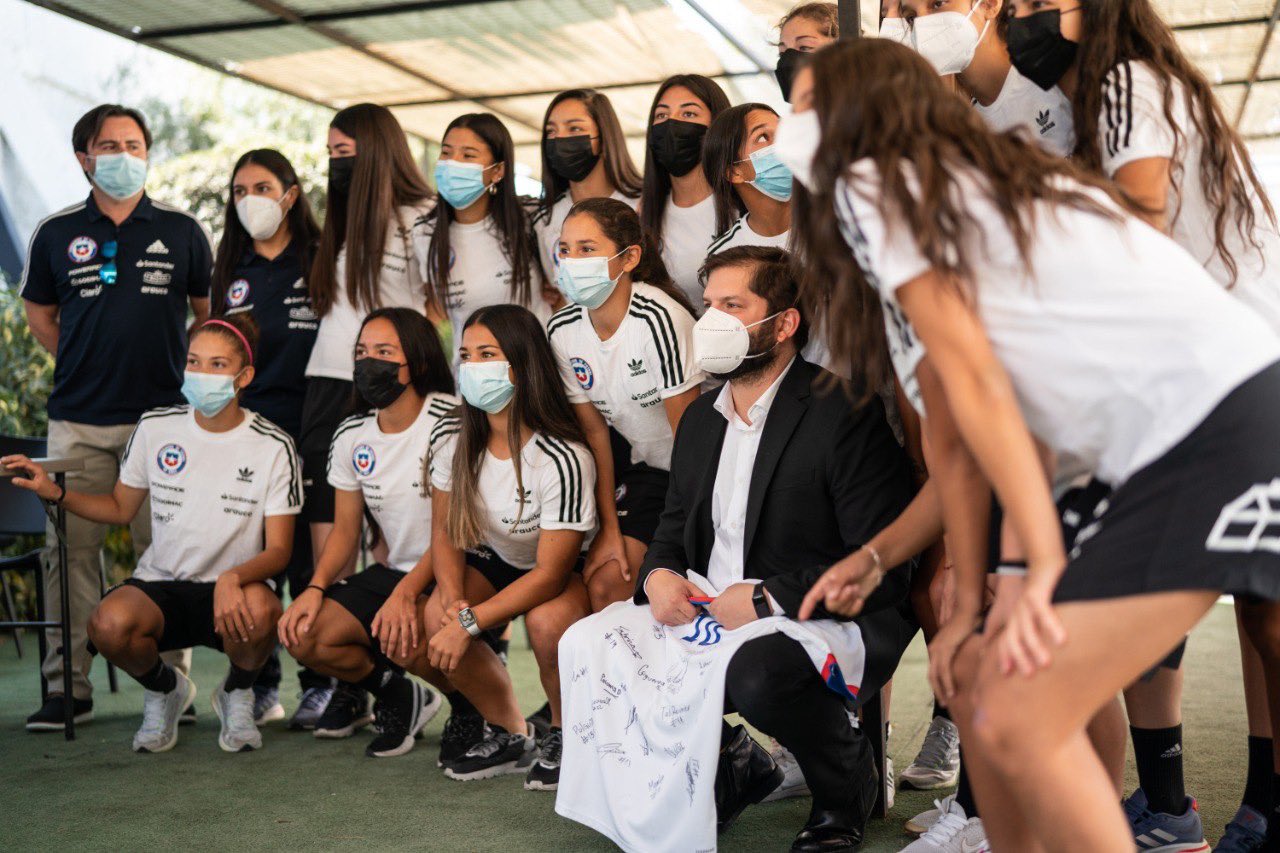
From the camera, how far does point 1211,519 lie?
5.23 ft

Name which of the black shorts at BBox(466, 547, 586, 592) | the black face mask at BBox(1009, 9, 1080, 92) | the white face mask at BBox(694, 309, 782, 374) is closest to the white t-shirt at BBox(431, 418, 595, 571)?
the black shorts at BBox(466, 547, 586, 592)

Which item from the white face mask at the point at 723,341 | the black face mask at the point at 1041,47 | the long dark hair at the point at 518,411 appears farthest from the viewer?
the long dark hair at the point at 518,411

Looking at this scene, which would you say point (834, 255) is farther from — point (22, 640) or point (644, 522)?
point (22, 640)

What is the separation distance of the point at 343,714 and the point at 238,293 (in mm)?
1423

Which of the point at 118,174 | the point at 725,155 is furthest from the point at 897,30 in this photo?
the point at 118,174

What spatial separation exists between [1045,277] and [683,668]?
140 centimetres

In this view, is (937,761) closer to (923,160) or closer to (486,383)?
(486,383)

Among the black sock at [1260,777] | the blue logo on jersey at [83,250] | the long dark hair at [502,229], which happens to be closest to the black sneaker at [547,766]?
the long dark hair at [502,229]

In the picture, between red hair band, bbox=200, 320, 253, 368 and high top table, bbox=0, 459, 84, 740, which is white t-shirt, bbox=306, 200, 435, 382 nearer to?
red hair band, bbox=200, 320, 253, 368

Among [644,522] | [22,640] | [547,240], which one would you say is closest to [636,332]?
[644,522]

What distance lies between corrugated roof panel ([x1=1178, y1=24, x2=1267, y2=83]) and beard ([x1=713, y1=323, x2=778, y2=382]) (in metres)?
3.45

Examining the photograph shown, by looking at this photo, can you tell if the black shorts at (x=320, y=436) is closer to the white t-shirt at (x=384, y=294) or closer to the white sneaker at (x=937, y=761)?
the white t-shirt at (x=384, y=294)

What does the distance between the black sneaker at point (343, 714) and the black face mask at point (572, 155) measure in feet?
5.70

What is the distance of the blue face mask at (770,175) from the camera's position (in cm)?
332
